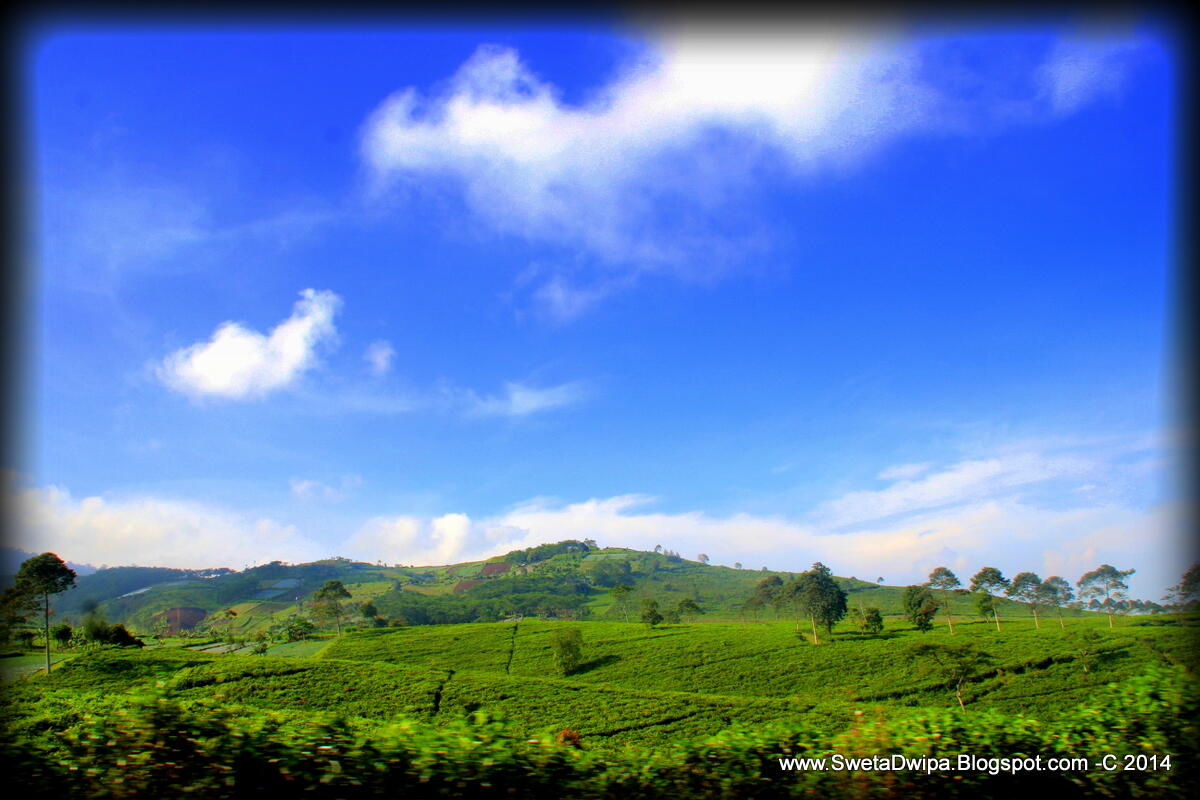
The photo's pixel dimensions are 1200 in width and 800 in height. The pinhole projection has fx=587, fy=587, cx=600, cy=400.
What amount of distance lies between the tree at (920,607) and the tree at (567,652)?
3429 cm

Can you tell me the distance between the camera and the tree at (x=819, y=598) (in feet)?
184

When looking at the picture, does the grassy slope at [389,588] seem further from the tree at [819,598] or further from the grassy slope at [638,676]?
the grassy slope at [638,676]

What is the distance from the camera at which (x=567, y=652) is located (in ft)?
160

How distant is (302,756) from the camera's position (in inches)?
136

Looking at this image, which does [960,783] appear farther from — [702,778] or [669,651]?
[669,651]

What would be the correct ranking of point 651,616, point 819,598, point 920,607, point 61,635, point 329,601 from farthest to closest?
point 329,601
point 651,616
point 920,607
point 819,598
point 61,635

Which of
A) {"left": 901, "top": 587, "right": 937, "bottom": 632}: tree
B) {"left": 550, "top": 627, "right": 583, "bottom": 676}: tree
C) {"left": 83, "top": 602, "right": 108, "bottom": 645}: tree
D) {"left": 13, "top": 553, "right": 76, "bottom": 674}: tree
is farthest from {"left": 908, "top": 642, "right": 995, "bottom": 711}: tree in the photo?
{"left": 83, "top": 602, "right": 108, "bottom": 645}: tree

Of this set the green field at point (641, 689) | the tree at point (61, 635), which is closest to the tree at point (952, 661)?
the green field at point (641, 689)

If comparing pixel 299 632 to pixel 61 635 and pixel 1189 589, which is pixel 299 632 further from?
pixel 1189 589

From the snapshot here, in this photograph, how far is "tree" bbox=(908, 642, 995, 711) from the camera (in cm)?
4028

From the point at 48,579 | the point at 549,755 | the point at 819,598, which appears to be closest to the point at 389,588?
the point at 819,598

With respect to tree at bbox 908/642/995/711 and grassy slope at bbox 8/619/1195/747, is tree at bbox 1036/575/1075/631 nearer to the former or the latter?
grassy slope at bbox 8/619/1195/747

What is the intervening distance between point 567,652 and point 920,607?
36842 mm

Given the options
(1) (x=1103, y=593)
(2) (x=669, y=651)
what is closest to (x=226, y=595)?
(2) (x=669, y=651)
